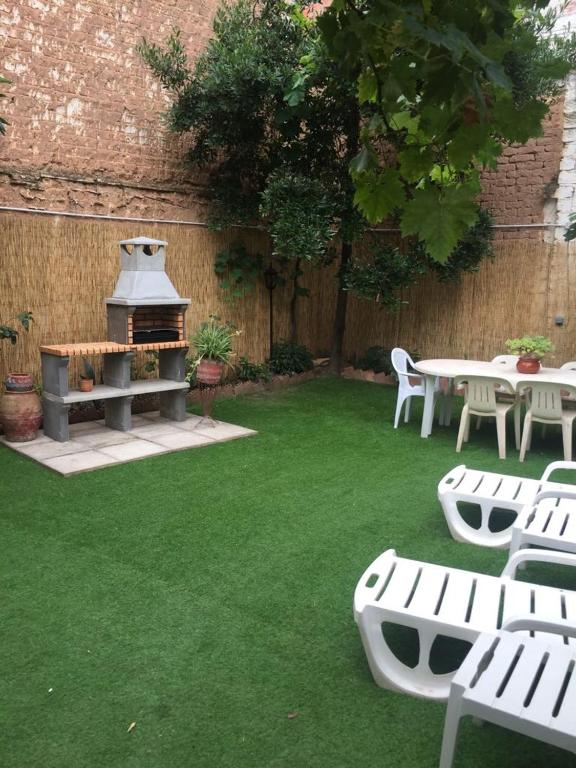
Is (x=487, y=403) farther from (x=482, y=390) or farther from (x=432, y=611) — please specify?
(x=432, y=611)

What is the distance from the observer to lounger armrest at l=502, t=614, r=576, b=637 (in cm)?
223

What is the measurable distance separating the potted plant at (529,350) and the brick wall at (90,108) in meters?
4.38

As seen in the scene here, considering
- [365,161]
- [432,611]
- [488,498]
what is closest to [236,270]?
[488,498]

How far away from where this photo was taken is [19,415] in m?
5.95

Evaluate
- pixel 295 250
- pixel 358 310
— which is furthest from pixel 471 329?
pixel 295 250

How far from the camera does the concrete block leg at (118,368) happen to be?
637 cm

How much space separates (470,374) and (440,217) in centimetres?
485

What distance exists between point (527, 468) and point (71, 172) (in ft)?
18.4

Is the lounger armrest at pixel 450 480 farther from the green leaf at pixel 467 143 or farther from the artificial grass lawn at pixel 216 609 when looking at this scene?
the green leaf at pixel 467 143

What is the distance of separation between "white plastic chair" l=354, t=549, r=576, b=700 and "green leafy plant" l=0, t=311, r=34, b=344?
177 inches

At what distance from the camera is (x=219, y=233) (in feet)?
27.1

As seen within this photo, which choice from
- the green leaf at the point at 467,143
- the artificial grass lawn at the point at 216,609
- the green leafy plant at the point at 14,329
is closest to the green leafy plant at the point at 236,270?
the green leafy plant at the point at 14,329

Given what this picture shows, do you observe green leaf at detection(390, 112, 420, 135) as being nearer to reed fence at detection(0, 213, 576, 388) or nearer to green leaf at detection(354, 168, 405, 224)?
green leaf at detection(354, 168, 405, 224)

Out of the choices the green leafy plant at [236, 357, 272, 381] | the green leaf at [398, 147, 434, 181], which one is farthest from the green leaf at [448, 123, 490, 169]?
the green leafy plant at [236, 357, 272, 381]
